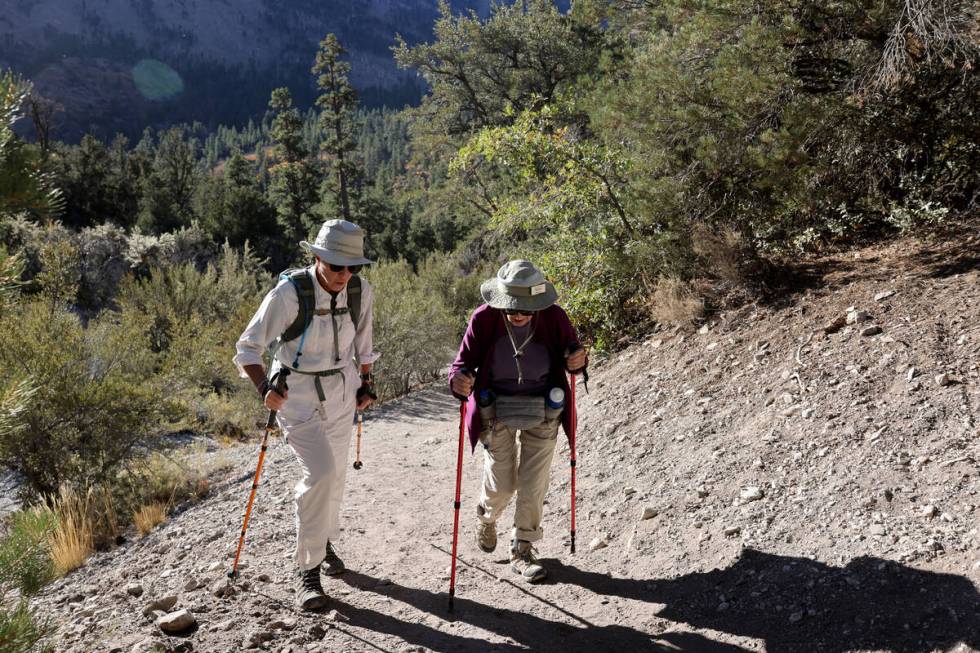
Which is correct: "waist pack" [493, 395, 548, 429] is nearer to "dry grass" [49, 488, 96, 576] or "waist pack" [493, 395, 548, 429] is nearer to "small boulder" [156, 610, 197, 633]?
"small boulder" [156, 610, 197, 633]

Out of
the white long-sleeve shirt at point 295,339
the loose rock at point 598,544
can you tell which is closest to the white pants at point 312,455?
the white long-sleeve shirt at point 295,339

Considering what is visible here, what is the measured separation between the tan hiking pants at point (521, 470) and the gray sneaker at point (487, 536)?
70mm

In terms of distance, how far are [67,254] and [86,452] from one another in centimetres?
773

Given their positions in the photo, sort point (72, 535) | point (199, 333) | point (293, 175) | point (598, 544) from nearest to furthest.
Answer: point (598, 544), point (72, 535), point (199, 333), point (293, 175)

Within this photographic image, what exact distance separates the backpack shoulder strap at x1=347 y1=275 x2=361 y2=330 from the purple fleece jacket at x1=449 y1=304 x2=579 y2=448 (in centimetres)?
68

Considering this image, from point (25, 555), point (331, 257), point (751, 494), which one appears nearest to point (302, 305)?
point (331, 257)

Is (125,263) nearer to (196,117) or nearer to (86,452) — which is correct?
(86,452)

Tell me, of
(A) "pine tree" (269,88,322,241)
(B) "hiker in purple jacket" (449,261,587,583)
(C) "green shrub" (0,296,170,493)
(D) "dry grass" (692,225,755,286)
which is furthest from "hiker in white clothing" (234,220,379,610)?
(A) "pine tree" (269,88,322,241)

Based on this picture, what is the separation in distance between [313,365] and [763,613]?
9.25 ft

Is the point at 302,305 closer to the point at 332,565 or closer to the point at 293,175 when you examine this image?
the point at 332,565

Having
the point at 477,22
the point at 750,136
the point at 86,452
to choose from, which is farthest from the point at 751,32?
the point at 477,22

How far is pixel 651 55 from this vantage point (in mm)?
7840

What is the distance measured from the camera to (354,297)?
4219mm

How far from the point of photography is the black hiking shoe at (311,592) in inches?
155
